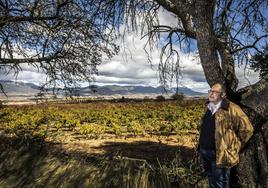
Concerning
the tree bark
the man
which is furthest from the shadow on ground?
the tree bark

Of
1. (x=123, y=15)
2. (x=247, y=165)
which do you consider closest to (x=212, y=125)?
(x=247, y=165)

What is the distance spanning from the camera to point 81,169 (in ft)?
19.7

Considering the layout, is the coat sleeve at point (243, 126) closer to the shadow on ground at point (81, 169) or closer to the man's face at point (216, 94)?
the man's face at point (216, 94)

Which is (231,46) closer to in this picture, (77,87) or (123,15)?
(123,15)

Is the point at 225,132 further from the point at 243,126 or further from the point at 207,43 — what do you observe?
the point at 207,43

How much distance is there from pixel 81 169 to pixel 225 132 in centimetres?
222

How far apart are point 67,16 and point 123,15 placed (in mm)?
3320

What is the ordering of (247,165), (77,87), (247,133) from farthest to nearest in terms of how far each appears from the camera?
(77,87)
(247,165)
(247,133)

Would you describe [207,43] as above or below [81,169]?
above

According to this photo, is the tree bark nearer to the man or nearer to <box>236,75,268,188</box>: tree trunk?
<box>236,75,268,188</box>: tree trunk

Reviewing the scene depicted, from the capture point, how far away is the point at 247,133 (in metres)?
4.85

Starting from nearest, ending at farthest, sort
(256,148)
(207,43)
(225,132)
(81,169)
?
1. (225,132)
2. (256,148)
3. (207,43)
4. (81,169)

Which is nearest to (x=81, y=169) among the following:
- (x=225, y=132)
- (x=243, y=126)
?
(x=225, y=132)

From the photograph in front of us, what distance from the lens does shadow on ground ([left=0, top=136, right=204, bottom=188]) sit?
523 cm
